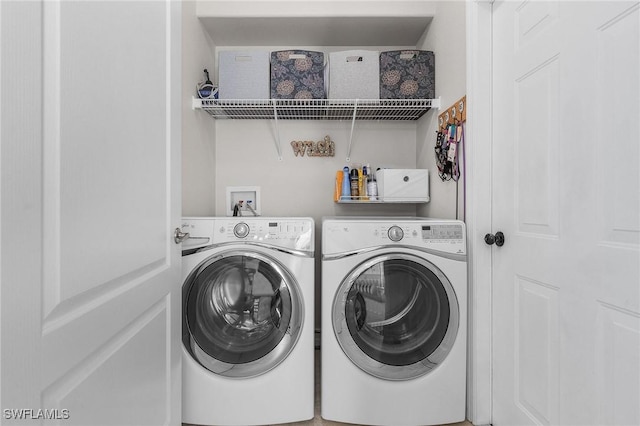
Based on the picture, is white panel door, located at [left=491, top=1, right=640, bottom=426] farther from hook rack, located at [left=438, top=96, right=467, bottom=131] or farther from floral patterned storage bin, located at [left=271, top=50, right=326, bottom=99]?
floral patterned storage bin, located at [left=271, top=50, right=326, bottom=99]

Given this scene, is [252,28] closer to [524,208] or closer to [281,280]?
[281,280]

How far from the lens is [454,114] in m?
1.69

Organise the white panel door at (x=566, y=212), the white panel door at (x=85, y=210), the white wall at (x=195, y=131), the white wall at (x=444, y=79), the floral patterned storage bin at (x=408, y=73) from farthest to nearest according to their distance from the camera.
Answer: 1. the floral patterned storage bin at (x=408, y=73)
2. the white wall at (x=195, y=131)
3. the white wall at (x=444, y=79)
4. the white panel door at (x=566, y=212)
5. the white panel door at (x=85, y=210)

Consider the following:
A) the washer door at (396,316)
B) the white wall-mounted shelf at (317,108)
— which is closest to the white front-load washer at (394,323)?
the washer door at (396,316)

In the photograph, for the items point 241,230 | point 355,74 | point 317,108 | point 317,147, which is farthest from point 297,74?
point 241,230

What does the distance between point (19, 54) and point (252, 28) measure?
192 centimetres

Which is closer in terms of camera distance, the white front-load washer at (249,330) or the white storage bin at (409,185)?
the white front-load washer at (249,330)

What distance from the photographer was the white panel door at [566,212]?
0.85m

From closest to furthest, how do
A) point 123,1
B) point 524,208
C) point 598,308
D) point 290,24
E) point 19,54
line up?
point 19,54, point 123,1, point 598,308, point 524,208, point 290,24

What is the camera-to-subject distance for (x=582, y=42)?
0.98m

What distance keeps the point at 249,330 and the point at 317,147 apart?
4.59ft

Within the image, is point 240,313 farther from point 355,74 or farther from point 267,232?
point 355,74

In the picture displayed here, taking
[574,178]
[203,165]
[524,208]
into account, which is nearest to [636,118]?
[574,178]

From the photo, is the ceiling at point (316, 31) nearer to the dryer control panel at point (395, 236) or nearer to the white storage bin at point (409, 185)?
the white storage bin at point (409, 185)
